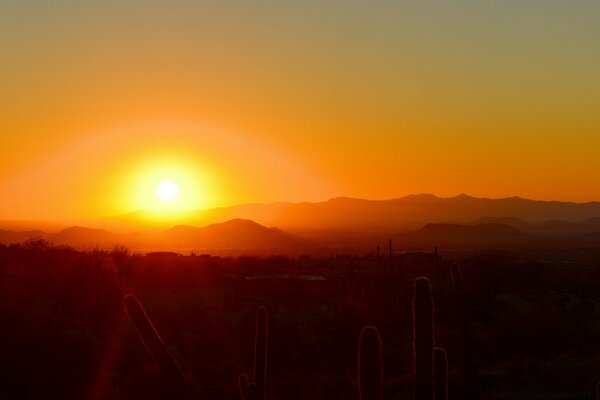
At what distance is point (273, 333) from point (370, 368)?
27.8 m

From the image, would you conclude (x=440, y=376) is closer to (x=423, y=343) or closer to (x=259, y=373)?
(x=423, y=343)

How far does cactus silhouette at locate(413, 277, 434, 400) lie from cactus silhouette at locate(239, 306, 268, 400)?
340 centimetres

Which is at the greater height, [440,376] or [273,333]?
[440,376]

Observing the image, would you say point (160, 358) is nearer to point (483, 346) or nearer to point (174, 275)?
point (483, 346)

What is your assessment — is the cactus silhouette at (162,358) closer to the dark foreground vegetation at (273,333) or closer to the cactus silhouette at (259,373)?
the dark foreground vegetation at (273,333)

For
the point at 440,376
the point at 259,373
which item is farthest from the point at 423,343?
the point at 259,373

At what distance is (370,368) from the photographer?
10.2m

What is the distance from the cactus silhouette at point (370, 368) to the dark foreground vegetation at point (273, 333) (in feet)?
0.06

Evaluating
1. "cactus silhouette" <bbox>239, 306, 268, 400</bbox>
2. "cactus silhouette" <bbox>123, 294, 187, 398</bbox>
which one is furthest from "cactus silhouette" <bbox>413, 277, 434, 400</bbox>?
"cactus silhouette" <bbox>239, 306, 268, 400</bbox>

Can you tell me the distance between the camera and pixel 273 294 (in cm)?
4459

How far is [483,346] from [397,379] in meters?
8.34

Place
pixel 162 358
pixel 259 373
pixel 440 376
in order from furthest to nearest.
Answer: pixel 259 373
pixel 440 376
pixel 162 358

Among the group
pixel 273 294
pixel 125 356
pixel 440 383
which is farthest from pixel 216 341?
pixel 440 383

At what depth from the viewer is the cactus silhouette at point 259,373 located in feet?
43.4
